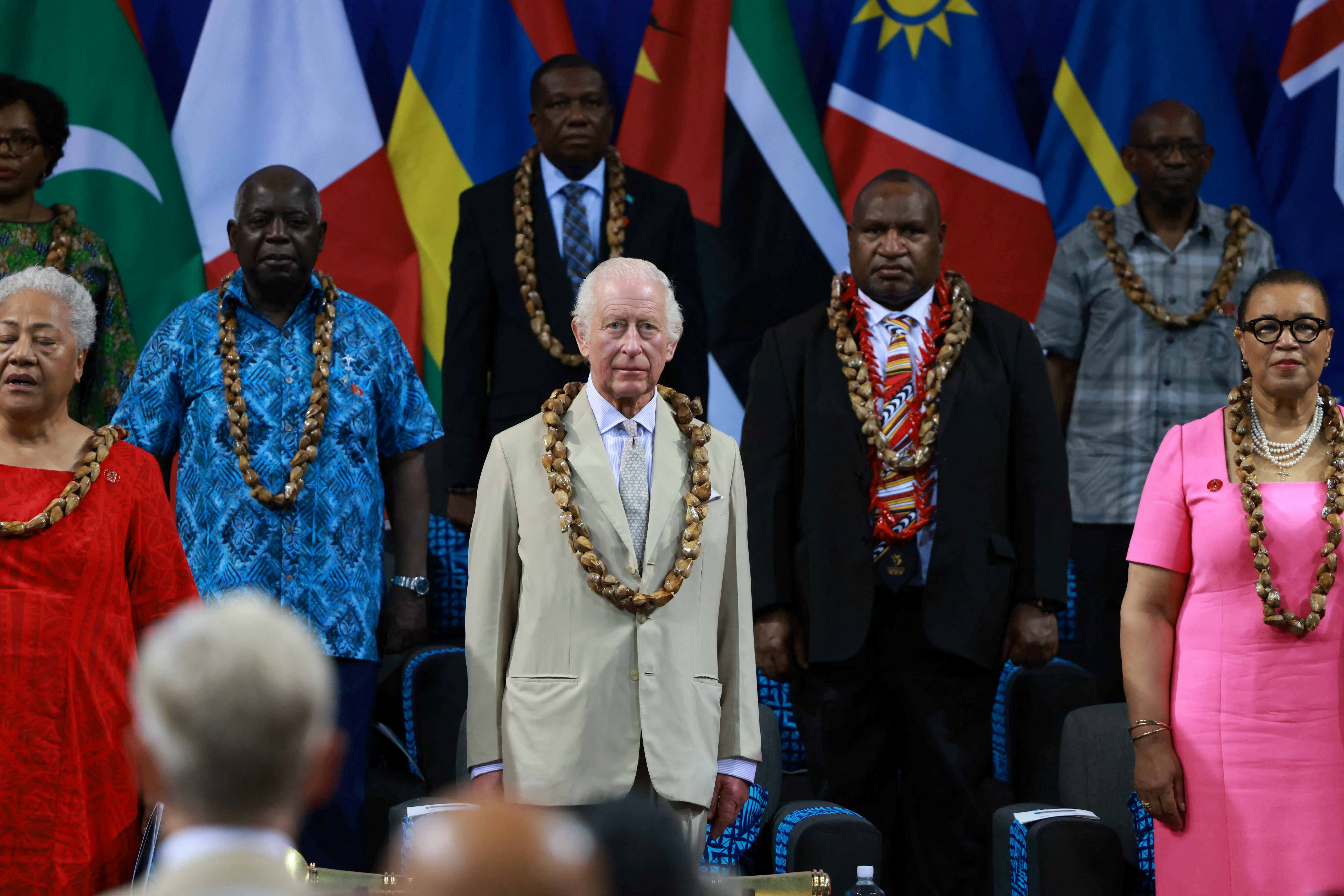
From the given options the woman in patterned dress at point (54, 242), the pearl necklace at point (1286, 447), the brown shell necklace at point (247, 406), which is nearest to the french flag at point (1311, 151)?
the pearl necklace at point (1286, 447)

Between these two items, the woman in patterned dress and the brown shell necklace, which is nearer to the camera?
the brown shell necklace

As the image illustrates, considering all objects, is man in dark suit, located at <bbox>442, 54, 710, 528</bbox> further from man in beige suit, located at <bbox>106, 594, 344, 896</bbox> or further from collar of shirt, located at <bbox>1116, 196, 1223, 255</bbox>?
man in beige suit, located at <bbox>106, 594, 344, 896</bbox>

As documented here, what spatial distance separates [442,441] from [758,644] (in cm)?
140

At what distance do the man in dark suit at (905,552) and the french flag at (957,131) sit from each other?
1768 millimetres

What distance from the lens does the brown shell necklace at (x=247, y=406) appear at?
4062 mm

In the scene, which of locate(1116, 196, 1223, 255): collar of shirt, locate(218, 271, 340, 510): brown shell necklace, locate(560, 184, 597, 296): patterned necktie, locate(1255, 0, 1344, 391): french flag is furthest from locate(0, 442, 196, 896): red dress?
locate(1255, 0, 1344, 391): french flag

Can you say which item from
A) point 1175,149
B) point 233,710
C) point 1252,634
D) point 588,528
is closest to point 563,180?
point 588,528

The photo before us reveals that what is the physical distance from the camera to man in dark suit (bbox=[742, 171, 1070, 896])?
419 cm

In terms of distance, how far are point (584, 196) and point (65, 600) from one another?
2203mm

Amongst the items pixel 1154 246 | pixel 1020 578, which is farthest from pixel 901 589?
pixel 1154 246

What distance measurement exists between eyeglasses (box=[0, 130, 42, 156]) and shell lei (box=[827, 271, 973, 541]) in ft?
7.90

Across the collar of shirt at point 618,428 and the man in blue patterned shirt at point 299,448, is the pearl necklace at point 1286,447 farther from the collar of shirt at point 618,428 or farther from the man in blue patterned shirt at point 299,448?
the man in blue patterned shirt at point 299,448

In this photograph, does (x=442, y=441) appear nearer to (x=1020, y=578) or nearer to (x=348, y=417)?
(x=348, y=417)

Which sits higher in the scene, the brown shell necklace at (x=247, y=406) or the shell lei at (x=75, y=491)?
the brown shell necklace at (x=247, y=406)
